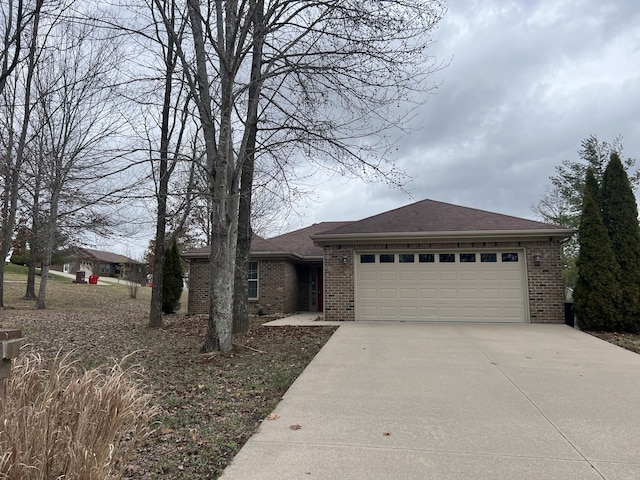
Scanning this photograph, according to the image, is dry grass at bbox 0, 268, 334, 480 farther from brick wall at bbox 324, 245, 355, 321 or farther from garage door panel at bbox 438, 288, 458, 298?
garage door panel at bbox 438, 288, 458, 298

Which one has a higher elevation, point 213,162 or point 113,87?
point 113,87

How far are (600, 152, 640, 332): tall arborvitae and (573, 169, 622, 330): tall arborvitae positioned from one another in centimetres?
22

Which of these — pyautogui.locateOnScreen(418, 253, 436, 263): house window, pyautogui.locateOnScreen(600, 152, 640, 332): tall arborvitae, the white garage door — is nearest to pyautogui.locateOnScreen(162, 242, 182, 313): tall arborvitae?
the white garage door

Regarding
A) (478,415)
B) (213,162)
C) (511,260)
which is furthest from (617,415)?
(511,260)

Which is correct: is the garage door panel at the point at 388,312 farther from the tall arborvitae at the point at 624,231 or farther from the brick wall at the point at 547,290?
the tall arborvitae at the point at 624,231

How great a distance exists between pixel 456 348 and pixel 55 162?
10362 millimetres

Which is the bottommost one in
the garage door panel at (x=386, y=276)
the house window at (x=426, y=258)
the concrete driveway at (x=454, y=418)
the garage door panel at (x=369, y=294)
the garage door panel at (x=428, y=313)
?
the concrete driveway at (x=454, y=418)

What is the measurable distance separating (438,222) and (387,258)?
1.98 metres

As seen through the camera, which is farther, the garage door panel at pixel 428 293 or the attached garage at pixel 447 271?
the garage door panel at pixel 428 293

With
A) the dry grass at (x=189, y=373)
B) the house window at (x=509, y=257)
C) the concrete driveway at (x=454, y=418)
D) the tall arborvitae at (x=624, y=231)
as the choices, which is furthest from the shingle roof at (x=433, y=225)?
the concrete driveway at (x=454, y=418)

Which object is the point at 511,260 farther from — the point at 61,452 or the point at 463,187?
the point at 61,452

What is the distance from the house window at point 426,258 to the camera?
11.8 m

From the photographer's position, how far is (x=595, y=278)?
1009 centimetres

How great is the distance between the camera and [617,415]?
4.12 m
